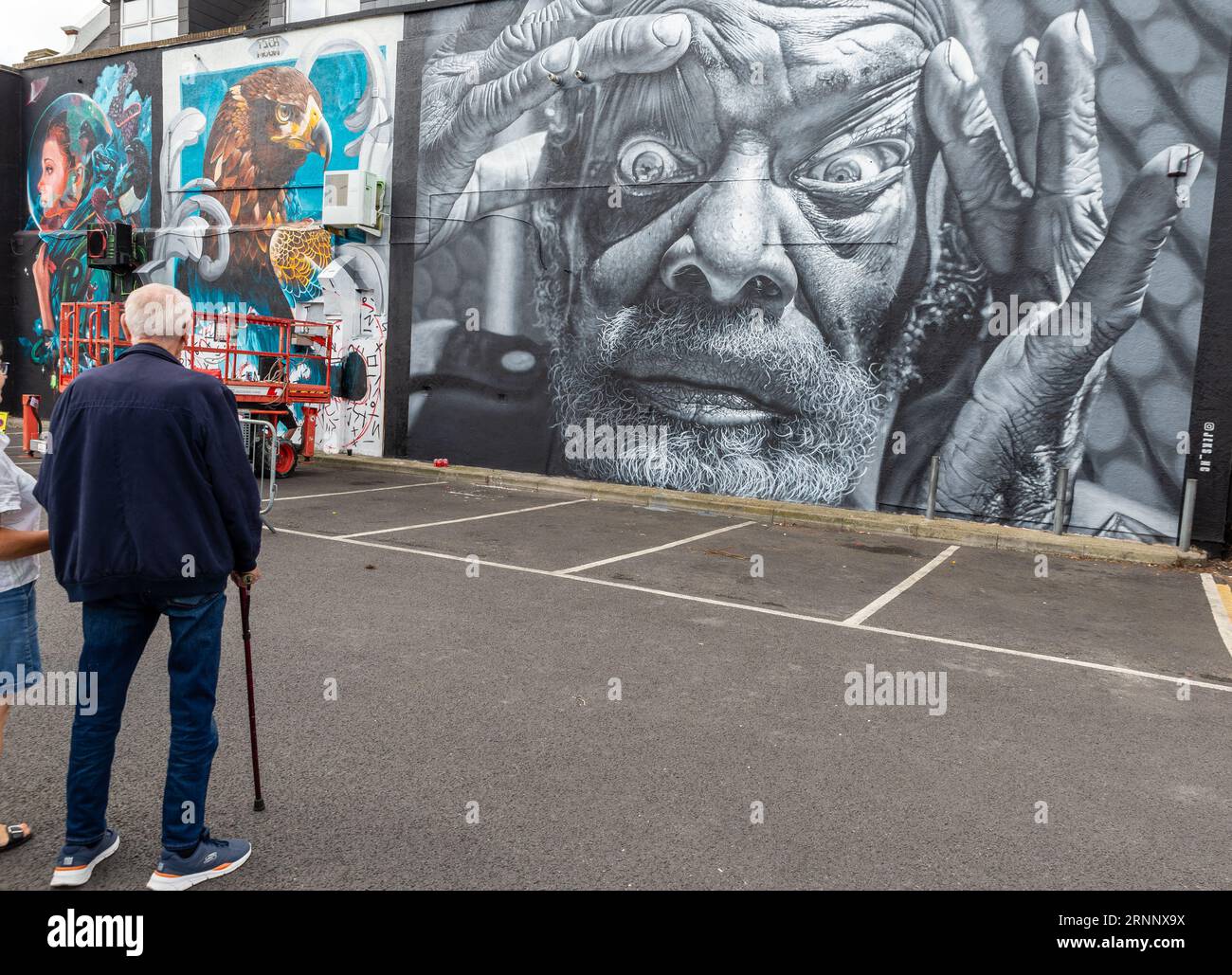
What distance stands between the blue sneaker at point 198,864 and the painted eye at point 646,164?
13.0 meters

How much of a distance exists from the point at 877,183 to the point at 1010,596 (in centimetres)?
701

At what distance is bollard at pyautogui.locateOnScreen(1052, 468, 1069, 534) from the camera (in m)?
11.9

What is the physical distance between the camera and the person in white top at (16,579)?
10.3 feet

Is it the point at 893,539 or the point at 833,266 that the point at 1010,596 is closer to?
the point at 893,539

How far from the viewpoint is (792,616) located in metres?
7.36

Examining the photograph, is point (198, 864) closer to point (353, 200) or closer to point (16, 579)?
point (16, 579)

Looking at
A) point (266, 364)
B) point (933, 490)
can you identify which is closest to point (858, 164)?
point (933, 490)

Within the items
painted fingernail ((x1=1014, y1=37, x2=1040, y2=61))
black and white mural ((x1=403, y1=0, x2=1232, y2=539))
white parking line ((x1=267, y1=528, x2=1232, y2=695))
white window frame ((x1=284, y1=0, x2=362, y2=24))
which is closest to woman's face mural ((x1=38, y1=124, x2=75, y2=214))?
white window frame ((x1=284, y1=0, x2=362, y2=24))

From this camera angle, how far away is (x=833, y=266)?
44.0ft

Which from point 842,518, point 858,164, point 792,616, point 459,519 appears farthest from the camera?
point 858,164

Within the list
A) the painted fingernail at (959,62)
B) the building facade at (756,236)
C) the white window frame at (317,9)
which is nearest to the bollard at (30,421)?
the building facade at (756,236)

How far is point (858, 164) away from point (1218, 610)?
7747mm

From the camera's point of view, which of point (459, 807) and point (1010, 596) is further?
point (1010, 596)
